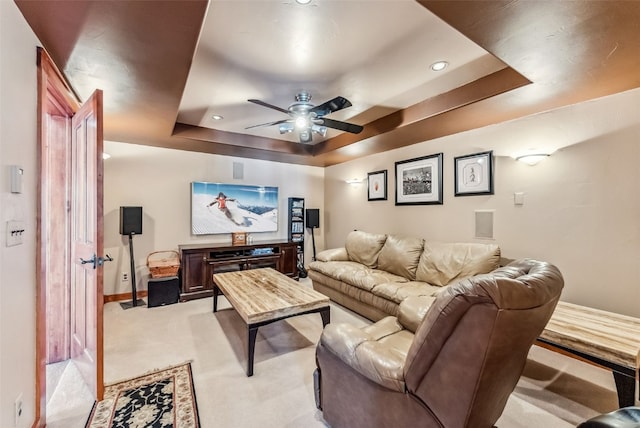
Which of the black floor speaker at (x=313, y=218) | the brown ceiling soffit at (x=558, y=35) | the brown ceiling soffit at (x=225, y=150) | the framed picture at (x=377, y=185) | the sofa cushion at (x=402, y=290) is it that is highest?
the brown ceiling soffit at (x=225, y=150)

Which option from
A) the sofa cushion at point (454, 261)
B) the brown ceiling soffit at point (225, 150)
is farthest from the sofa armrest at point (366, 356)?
the brown ceiling soffit at point (225, 150)

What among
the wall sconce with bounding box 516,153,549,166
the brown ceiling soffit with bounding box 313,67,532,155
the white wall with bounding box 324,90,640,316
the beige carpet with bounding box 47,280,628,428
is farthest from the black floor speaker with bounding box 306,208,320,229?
the wall sconce with bounding box 516,153,549,166

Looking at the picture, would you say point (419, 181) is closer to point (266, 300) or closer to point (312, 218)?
point (312, 218)

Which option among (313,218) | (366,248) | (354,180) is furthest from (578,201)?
(313,218)

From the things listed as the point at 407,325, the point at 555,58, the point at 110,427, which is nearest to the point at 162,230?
the point at 110,427

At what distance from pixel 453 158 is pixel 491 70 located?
135 cm

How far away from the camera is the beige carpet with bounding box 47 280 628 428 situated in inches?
71.6

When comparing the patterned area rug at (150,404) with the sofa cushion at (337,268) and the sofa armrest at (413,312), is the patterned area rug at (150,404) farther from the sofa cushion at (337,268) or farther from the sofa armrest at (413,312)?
the sofa cushion at (337,268)

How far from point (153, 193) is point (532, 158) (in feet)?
16.3

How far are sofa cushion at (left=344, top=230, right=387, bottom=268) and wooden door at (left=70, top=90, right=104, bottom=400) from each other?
10.0 feet

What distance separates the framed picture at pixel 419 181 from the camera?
12.5 ft

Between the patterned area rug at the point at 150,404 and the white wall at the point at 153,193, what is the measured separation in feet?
8.42

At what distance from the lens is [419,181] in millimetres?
4047

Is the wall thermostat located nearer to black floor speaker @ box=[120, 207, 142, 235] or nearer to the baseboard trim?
black floor speaker @ box=[120, 207, 142, 235]
